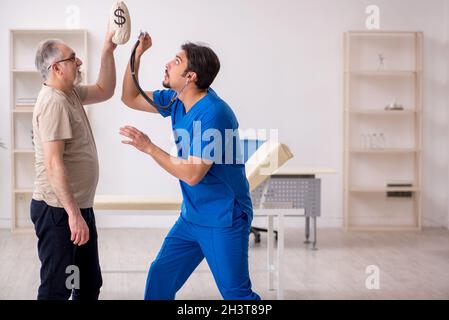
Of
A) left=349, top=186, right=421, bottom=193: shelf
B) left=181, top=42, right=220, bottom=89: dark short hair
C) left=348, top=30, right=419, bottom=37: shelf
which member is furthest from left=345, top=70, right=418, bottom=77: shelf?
left=181, top=42, right=220, bottom=89: dark short hair

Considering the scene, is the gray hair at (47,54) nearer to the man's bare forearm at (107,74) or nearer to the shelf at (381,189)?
the man's bare forearm at (107,74)

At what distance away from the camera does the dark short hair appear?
8.33 ft

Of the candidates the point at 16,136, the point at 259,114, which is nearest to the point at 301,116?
the point at 259,114

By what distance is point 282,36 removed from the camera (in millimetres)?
6469

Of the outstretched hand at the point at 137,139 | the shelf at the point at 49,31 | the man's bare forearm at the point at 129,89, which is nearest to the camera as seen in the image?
the outstretched hand at the point at 137,139

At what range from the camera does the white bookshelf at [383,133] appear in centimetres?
650

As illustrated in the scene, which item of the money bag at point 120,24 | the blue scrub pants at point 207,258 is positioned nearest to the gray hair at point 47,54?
the money bag at point 120,24

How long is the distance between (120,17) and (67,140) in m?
0.47

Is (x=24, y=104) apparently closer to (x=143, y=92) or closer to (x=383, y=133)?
(x=383, y=133)

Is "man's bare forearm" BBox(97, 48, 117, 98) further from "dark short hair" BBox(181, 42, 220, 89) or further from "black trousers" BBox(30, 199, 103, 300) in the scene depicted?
"black trousers" BBox(30, 199, 103, 300)

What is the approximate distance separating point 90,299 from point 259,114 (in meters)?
3.91

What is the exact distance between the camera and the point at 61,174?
2.48 meters

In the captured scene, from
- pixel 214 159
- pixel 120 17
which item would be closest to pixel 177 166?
pixel 214 159

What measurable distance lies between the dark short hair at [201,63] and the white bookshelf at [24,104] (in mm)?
3718
